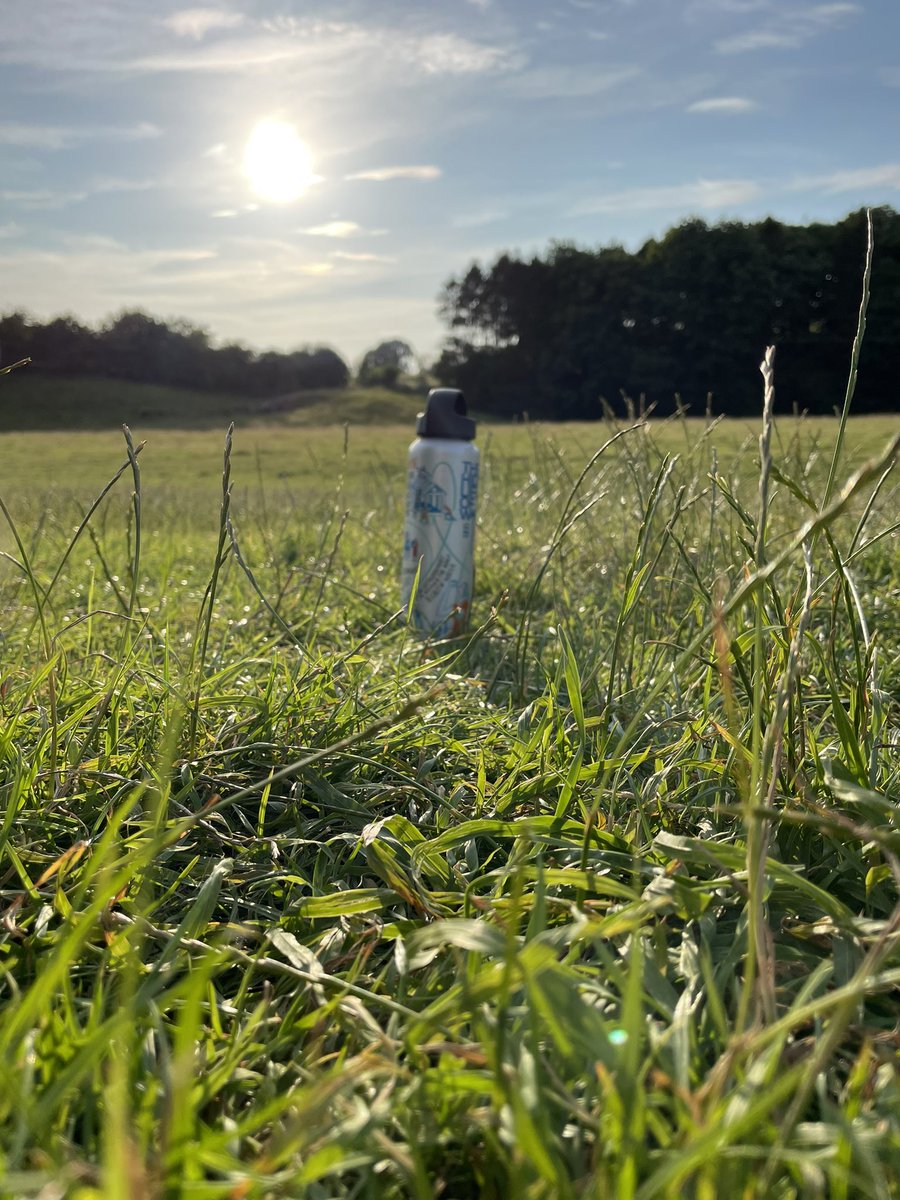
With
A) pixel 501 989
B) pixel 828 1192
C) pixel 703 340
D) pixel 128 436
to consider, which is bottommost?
pixel 828 1192

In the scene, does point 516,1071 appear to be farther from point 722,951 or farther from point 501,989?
point 722,951

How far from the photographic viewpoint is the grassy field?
67 cm

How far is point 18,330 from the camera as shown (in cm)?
3997

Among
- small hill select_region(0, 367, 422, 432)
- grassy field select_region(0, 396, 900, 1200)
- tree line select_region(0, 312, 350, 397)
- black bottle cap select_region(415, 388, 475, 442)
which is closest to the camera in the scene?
grassy field select_region(0, 396, 900, 1200)

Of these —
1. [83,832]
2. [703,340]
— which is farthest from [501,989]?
[703,340]

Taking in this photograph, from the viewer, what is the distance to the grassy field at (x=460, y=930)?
0.67 m

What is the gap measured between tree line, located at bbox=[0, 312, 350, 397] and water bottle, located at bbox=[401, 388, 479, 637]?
4385cm

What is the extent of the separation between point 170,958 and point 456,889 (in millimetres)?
397

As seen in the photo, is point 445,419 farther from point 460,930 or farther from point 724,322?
point 724,322

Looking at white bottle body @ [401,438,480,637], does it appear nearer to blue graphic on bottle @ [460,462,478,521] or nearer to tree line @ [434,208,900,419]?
blue graphic on bottle @ [460,462,478,521]

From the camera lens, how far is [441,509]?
9.04 feet

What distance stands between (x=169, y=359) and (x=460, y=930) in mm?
48157

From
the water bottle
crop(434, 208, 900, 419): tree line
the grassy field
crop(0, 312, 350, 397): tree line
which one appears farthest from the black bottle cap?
crop(0, 312, 350, 397): tree line

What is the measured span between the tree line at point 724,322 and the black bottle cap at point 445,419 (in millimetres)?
32292
